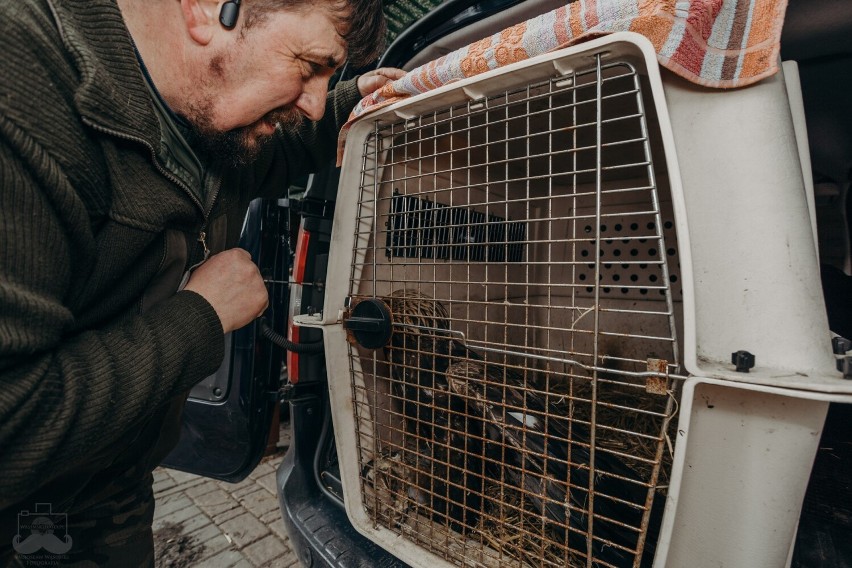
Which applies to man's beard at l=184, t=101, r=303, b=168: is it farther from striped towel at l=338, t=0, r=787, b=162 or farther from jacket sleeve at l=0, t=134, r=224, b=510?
striped towel at l=338, t=0, r=787, b=162

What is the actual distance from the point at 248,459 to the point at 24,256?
118cm

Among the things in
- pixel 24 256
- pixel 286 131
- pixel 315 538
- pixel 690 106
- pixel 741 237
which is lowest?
pixel 315 538

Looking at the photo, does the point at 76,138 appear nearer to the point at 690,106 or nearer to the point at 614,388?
the point at 690,106

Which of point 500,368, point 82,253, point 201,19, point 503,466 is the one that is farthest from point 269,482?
point 201,19

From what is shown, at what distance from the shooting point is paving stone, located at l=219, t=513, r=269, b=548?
185 centimetres

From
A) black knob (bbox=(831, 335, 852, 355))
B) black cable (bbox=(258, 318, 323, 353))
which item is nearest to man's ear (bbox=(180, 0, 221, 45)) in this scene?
black cable (bbox=(258, 318, 323, 353))

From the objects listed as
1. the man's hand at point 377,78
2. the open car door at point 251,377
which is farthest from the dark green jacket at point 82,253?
the man's hand at point 377,78

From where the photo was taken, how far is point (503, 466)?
88cm

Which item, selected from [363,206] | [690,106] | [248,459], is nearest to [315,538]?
[248,459]

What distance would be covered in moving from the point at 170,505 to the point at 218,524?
37cm

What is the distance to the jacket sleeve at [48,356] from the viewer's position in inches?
21.1

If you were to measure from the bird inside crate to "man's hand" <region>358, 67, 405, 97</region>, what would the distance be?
26.6 inches

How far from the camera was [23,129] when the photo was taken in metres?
0.54

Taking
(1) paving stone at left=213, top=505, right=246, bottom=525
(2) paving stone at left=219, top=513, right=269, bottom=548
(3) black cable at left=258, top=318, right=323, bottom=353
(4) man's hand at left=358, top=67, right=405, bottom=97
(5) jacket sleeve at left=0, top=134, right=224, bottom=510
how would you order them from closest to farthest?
(5) jacket sleeve at left=0, top=134, right=224, bottom=510 → (4) man's hand at left=358, top=67, right=405, bottom=97 → (3) black cable at left=258, top=318, right=323, bottom=353 → (2) paving stone at left=219, top=513, right=269, bottom=548 → (1) paving stone at left=213, top=505, right=246, bottom=525
